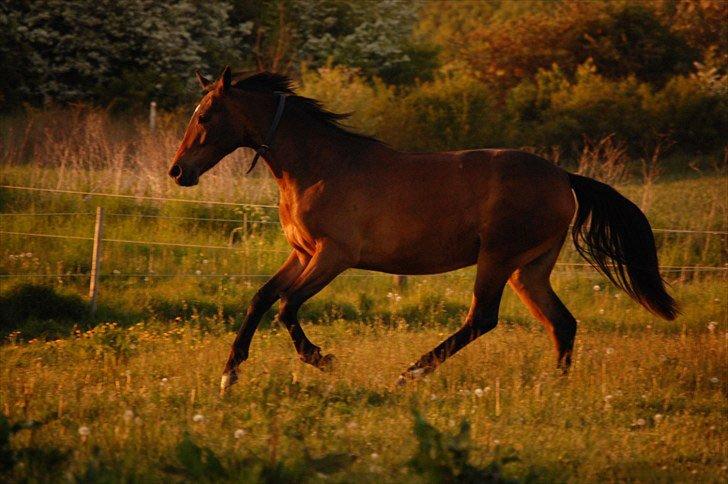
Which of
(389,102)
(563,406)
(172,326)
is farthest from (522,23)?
(563,406)

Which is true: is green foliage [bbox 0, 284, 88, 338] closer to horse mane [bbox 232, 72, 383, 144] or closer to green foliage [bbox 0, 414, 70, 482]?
horse mane [bbox 232, 72, 383, 144]

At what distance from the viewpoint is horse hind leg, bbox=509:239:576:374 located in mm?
7602

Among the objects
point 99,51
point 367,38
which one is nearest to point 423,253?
point 99,51

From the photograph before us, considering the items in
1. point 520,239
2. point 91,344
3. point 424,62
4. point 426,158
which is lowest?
point 91,344

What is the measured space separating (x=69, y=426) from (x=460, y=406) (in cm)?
228

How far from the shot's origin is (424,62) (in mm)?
33031

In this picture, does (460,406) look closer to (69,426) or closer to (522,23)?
(69,426)

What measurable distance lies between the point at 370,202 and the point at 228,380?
1532mm

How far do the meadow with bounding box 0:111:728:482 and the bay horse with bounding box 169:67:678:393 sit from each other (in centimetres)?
51

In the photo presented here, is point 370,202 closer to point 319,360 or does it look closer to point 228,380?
point 319,360

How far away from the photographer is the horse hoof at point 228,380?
22.0 ft

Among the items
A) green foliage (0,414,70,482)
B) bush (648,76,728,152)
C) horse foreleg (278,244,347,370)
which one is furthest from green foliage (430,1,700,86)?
green foliage (0,414,70,482)

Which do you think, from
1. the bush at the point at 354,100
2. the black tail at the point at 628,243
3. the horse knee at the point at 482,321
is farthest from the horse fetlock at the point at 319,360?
the bush at the point at 354,100

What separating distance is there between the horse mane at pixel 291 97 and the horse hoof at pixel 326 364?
5.15 ft
